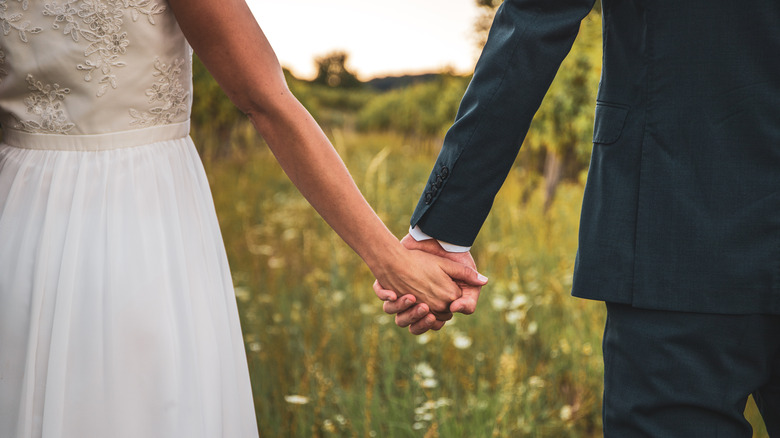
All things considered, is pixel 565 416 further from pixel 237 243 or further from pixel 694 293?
pixel 237 243

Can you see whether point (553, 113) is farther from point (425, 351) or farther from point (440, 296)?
point (440, 296)

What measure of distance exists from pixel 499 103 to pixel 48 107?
0.99 meters

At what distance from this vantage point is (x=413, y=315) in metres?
2.04

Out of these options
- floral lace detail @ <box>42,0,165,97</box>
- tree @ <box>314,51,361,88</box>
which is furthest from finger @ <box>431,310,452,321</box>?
tree @ <box>314,51,361,88</box>

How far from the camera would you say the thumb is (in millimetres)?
1937

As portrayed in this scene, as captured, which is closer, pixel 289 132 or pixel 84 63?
pixel 84 63

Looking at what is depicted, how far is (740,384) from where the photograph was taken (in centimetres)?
127

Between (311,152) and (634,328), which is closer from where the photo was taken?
(634,328)

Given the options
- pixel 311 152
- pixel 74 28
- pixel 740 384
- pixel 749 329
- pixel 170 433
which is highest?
pixel 74 28

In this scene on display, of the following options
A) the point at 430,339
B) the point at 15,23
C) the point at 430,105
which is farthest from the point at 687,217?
the point at 430,105

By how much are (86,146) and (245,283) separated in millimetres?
3308

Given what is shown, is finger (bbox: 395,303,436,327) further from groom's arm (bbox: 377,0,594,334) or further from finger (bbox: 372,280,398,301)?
groom's arm (bbox: 377,0,594,334)

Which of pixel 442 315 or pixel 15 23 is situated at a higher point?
pixel 15 23

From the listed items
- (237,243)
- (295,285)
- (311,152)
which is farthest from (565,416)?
(237,243)
